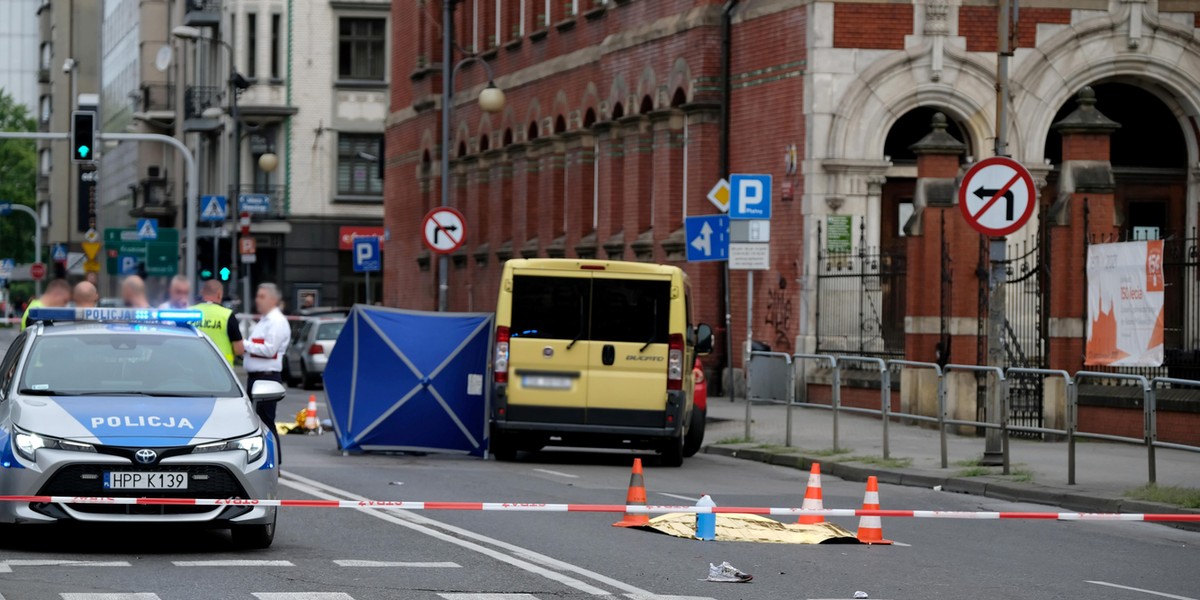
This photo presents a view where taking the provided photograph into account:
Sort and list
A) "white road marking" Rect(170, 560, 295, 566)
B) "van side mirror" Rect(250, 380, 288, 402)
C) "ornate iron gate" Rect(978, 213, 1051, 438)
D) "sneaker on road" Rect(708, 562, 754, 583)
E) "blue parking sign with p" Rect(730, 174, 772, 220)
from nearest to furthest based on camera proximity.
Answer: "sneaker on road" Rect(708, 562, 754, 583), "white road marking" Rect(170, 560, 295, 566), "van side mirror" Rect(250, 380, 288, 402), "ornate iron gate" Rect(978, 213, 1051, 438), "blue parking sign with p" Rect(730, 174, 772, 220)

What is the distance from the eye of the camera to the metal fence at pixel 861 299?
29.4 m

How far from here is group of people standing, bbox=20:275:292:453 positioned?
1934 cm

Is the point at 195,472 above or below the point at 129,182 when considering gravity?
below

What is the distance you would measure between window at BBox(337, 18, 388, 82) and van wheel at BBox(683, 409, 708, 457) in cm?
4692

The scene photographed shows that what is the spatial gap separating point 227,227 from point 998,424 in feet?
165

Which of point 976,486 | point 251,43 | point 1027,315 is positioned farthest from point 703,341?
point 251,43

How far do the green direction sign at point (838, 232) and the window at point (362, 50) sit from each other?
129 ft

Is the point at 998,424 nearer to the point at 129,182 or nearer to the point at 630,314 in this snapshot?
the point at 630,314

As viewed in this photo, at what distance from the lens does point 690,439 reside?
2373cm

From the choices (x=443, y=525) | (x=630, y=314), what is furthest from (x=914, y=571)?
(x=630, y=314)

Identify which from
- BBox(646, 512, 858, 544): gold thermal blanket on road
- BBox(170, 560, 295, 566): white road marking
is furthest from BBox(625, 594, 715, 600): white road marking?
BBox(646, 512, 858, 544): gold thermal blanket on road

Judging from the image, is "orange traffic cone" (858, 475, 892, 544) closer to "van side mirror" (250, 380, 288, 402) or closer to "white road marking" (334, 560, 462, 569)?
"white road marking" (334, 560, 462, 569)

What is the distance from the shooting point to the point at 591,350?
2189cm

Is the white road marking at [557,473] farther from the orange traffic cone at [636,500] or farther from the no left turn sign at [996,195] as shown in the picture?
the orange traffic cone at [636,500]
